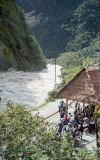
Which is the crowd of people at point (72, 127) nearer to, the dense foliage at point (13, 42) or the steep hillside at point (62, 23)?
the dense foliage at point (13, 42)

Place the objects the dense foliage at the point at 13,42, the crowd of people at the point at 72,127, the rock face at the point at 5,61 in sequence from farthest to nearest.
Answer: the dense foliage at the point at 13,42, the rock face at the point at 5,61, the crowd of people at the point at 72,127

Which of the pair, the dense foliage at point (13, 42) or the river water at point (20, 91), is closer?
the river water at point (20, 91)

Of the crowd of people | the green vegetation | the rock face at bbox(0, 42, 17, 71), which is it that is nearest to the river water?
the rock face at bbox(0, 42, 17, 71)

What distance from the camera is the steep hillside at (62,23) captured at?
3536 inches

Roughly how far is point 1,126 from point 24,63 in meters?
33.1

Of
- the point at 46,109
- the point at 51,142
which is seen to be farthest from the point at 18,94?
the point at 51,142

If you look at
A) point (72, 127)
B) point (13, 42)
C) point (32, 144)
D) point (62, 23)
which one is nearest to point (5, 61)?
point (13, 42)

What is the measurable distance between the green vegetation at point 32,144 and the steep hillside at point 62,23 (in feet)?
277

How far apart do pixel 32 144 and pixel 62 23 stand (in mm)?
107053

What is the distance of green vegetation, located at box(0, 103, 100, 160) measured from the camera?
3.45 meters

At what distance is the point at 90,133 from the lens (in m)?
10.0

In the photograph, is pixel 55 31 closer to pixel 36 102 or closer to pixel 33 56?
pixel 33 56

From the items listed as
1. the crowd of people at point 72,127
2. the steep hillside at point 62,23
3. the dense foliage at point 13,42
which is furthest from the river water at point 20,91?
the steep hillside at point 62,23

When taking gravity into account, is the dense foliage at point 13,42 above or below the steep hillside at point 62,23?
below
